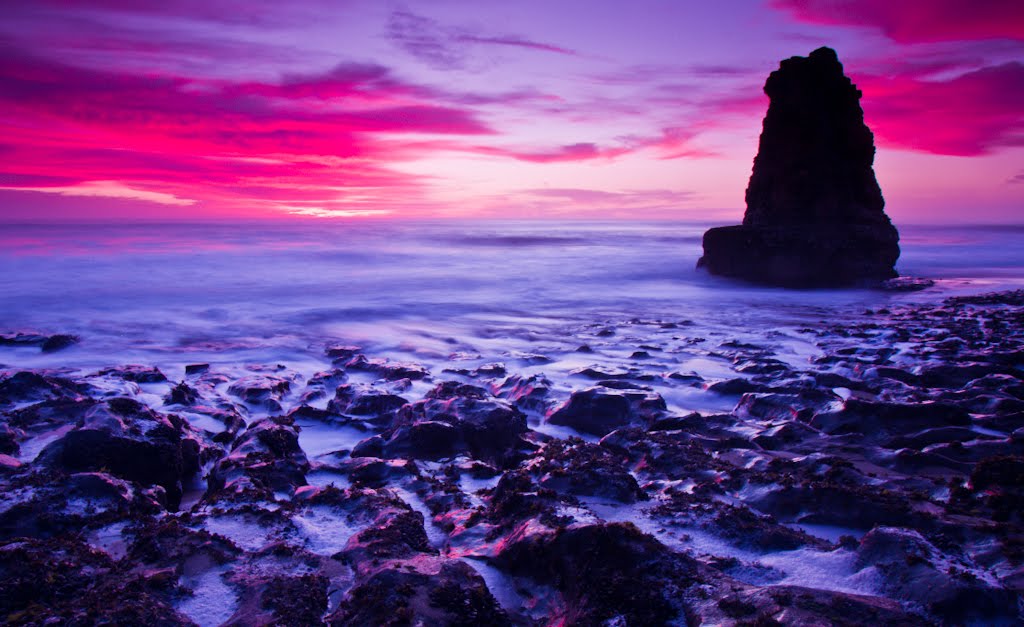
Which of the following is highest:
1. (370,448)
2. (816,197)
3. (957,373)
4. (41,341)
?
(816,197)

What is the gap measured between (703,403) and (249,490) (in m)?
4.27

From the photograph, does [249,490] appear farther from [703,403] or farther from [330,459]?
[703,403]

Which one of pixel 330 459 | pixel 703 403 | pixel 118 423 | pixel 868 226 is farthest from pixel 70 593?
pixel 868 226

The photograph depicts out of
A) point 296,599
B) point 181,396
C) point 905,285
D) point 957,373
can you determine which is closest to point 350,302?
point 181,396

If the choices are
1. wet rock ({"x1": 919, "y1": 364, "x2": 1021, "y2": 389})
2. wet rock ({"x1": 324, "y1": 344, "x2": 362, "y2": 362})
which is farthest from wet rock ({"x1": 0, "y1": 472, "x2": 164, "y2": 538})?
wet rock ({"x1": 919, "y1": 364, "x2": 1021, "y2": 389})

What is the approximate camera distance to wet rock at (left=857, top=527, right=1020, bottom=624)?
7.11 feet

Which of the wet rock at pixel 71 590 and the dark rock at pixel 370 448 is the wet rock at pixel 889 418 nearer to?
the dark rock at pixel 370 448

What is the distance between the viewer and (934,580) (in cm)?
228

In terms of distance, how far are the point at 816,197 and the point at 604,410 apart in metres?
16.4

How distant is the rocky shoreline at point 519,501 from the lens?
2354mm

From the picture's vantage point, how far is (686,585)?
239 cm

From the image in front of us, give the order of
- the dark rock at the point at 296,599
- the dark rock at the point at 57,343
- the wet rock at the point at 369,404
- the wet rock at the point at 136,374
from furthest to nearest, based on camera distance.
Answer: the dark rock at the point at 57,343
the wet rock at the point at 136,374
the wet rock at the point at 369,404
the dark rock at the point at 296,599

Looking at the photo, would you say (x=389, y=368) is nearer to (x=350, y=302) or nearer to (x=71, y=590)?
(x=71, y=590)

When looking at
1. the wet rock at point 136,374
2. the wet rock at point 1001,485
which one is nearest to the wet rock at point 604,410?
the wet rock at point 1001,485
